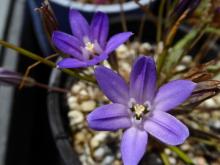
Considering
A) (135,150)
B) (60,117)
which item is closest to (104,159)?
(60,117)

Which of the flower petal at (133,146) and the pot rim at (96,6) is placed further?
the pot rim at (96,6)

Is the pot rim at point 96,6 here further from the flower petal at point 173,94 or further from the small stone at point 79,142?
the flower petal at point 173,94

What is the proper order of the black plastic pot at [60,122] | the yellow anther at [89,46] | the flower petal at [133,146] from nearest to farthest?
the flower petal at [133,146], the yellow anther at [89,46], the black plastic pot at [60,122]

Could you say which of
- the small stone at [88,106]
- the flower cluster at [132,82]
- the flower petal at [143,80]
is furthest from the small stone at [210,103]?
the flower petal at [143,80]

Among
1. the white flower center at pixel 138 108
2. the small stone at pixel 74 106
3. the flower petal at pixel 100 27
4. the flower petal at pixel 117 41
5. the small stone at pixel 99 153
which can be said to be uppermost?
the flower petal at pixel 100 27

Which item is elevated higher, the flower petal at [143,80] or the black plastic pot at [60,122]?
the flower petal at [143,80]

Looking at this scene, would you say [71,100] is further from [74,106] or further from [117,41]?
[117,41]

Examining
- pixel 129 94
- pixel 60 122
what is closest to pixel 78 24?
pixel 129 94

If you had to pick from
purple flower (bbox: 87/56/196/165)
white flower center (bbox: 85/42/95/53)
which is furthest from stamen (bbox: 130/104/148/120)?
white flower center (bbox: 85/42/95/53)
